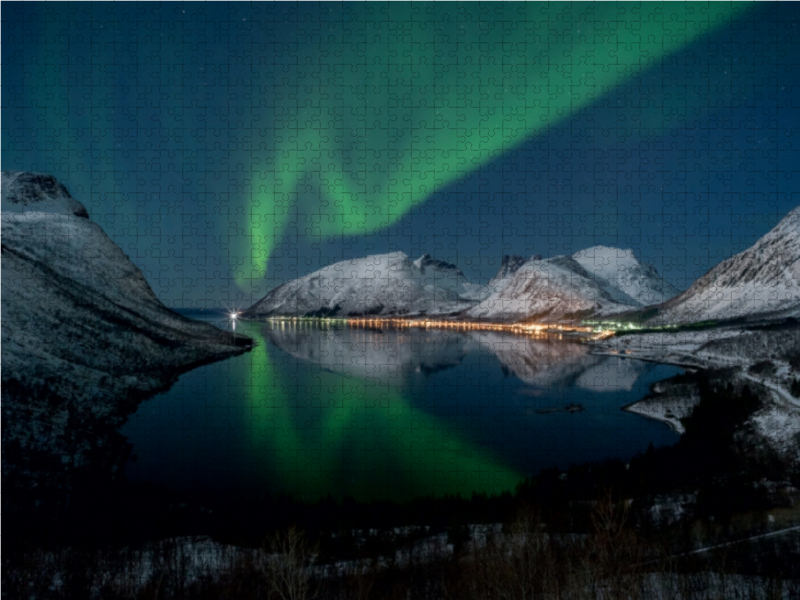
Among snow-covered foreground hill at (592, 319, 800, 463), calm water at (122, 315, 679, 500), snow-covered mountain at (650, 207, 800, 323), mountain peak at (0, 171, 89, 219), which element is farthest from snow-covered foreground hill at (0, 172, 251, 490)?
snow-covered mountain at (650, 207, 800, 323)

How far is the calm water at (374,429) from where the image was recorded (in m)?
25.9

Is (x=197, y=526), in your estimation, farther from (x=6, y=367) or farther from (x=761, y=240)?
(x=761, y=240)

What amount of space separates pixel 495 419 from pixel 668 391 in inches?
821

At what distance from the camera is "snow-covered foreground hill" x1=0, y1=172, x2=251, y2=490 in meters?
29.9

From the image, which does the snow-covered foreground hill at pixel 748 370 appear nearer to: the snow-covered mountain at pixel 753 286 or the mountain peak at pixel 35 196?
the snow-covered mountain at pixel 753 286

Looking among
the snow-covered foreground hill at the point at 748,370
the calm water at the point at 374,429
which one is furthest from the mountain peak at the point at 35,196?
the snow-covered foreground hill at the point at 748,370

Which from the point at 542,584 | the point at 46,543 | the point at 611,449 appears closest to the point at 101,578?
the point at 46,543

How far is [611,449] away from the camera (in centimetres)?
3088

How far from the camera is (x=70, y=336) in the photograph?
1742 inches

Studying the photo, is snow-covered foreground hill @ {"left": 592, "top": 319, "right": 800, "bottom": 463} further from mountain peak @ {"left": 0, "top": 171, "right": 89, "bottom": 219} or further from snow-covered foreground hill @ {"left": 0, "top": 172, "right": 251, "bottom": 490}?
mountain peak @ {"left": 0, "top": 171, "right": 89, "bottom": 219}

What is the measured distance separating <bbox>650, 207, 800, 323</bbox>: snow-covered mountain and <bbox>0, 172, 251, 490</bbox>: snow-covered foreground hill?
122 m

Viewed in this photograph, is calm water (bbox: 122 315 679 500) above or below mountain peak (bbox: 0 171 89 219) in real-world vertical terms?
below

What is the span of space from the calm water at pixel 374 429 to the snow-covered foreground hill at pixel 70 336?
3.68 meters

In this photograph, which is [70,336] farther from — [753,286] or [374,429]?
[753,286]
